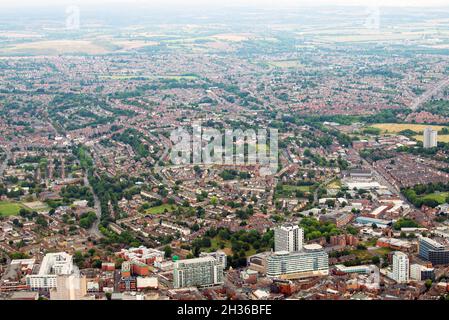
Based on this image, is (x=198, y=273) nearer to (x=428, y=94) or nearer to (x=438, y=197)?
(x=438, y=197)

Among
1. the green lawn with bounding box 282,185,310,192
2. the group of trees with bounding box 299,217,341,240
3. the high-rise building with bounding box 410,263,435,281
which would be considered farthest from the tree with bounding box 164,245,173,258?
the green lawn with bounding box 282,185,310,192

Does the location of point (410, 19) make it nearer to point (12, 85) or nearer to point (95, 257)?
point (12, 85)

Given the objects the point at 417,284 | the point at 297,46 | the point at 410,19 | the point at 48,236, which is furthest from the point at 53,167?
the point at 410,19

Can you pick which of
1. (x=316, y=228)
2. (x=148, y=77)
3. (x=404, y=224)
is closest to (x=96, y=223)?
(x=316, y=228)

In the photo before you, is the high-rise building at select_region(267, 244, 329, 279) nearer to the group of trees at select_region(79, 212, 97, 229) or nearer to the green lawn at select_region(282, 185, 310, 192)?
the group of trees at select_region(79, 212, 97, 229)

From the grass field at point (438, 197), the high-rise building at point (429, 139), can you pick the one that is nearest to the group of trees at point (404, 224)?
the grass field at point (438, 197)
